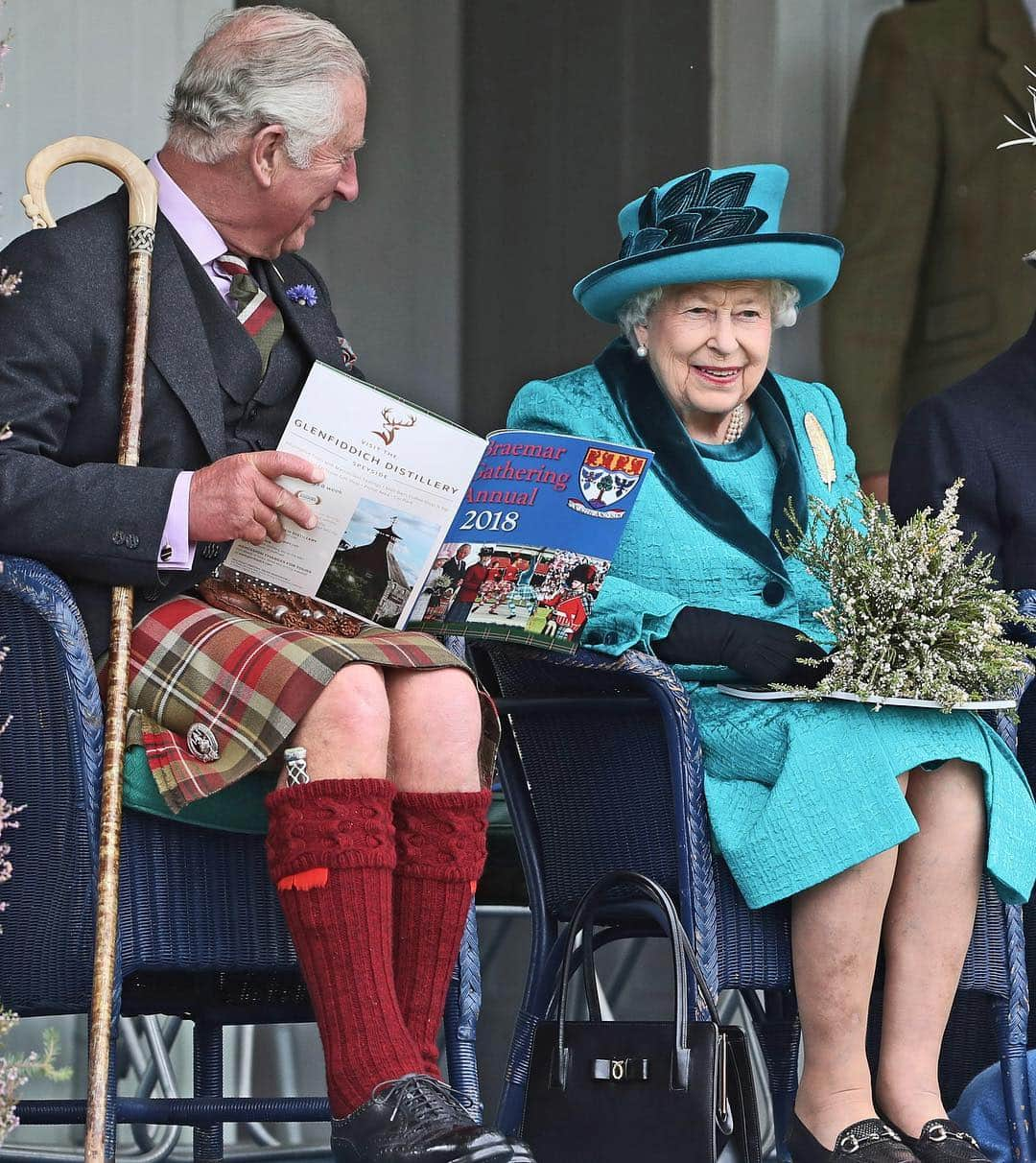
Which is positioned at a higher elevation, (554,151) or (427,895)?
(554,151)

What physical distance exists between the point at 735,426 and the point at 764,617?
1.23 ft

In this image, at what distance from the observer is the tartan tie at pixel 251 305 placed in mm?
2684

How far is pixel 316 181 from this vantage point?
266 cm

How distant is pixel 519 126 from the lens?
4.81 m

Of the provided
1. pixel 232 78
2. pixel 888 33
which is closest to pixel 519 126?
pixel 888 33

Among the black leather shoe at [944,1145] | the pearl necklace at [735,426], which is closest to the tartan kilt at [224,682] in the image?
the black leather shoe at [944,1145]

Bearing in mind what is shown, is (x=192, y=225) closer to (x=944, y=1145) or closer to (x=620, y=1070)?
(x=620, y=1070)

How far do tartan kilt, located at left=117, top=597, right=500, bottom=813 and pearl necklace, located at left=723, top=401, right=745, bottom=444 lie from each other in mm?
903

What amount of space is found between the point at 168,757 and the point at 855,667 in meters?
0.98

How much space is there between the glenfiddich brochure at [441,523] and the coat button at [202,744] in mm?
238

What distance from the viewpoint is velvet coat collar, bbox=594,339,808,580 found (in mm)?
3002

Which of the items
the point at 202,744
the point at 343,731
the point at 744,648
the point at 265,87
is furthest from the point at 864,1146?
the point at 265,87

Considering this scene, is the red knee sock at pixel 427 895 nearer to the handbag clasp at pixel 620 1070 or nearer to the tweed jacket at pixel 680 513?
the handbag clasp at pixel 620 1070

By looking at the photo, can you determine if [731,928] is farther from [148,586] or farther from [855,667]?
[148,586]
